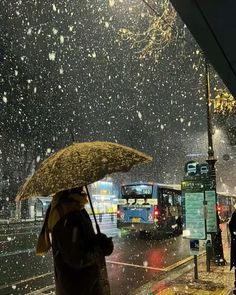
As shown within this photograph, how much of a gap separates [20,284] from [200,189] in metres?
5.18

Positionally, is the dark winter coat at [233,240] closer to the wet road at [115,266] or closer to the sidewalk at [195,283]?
the sidewalk at [195,283]

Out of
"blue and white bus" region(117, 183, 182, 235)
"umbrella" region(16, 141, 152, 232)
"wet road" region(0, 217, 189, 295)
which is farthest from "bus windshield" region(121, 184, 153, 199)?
"umbrella" region(16, 141, 152, 232)

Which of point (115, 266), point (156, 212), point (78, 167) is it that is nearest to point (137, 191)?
point (156, 212)

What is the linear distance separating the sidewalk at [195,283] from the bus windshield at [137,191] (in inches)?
468

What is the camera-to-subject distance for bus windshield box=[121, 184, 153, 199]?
78.3ft

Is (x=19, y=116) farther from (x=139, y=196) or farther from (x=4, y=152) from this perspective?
(x=139, y=196)

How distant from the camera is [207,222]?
1130cm

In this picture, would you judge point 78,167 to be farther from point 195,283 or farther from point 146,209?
point 146,209

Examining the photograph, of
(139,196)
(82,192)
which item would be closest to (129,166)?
(82,192)

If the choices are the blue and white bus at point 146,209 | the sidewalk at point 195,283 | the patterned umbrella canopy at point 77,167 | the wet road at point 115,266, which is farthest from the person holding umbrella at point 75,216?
the blue and white bus at point 146,209

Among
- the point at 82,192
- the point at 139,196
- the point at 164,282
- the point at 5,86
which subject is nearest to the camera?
the point at 82,192

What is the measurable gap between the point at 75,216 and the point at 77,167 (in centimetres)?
49

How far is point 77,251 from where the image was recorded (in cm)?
353

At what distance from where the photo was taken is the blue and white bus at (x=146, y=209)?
904 inches
